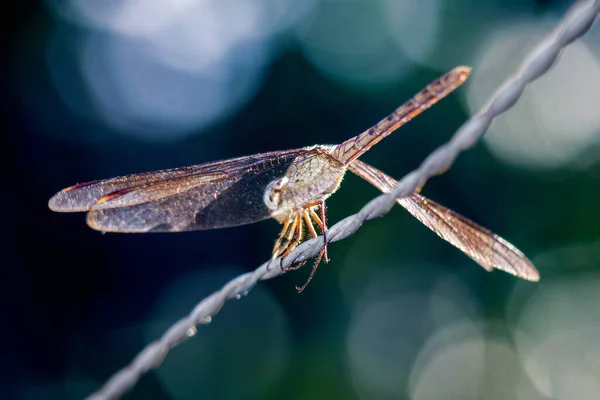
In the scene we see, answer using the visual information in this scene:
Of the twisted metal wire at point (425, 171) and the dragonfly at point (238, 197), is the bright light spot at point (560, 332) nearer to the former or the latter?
the dragonfly at point (238, 197)

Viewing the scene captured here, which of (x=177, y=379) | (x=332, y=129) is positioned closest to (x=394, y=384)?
(x=177, y=379)

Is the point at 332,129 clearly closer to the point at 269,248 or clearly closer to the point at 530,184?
the point at 269,248

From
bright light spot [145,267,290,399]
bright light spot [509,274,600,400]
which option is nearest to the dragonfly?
bright light spot [145,267,290,399]

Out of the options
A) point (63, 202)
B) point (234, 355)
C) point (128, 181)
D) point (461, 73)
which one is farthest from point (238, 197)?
point (234, 355)

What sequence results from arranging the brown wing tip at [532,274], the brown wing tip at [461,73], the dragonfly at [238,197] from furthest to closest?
the dragonfly at [238,197] → the brown wing tip at [532,274] → the brown wing tip at [461,73]

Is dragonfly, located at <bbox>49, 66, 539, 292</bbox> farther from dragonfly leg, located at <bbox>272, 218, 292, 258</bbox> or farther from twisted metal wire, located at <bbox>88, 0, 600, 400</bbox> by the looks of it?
twisted metal wire, located at <bbox>88, 0, 600, 400</bbox>

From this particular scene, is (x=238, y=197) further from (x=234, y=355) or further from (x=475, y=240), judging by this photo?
(x=234, y=355)

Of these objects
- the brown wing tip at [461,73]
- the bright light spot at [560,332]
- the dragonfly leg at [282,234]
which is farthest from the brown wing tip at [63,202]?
the bright light spot at [560,332]
